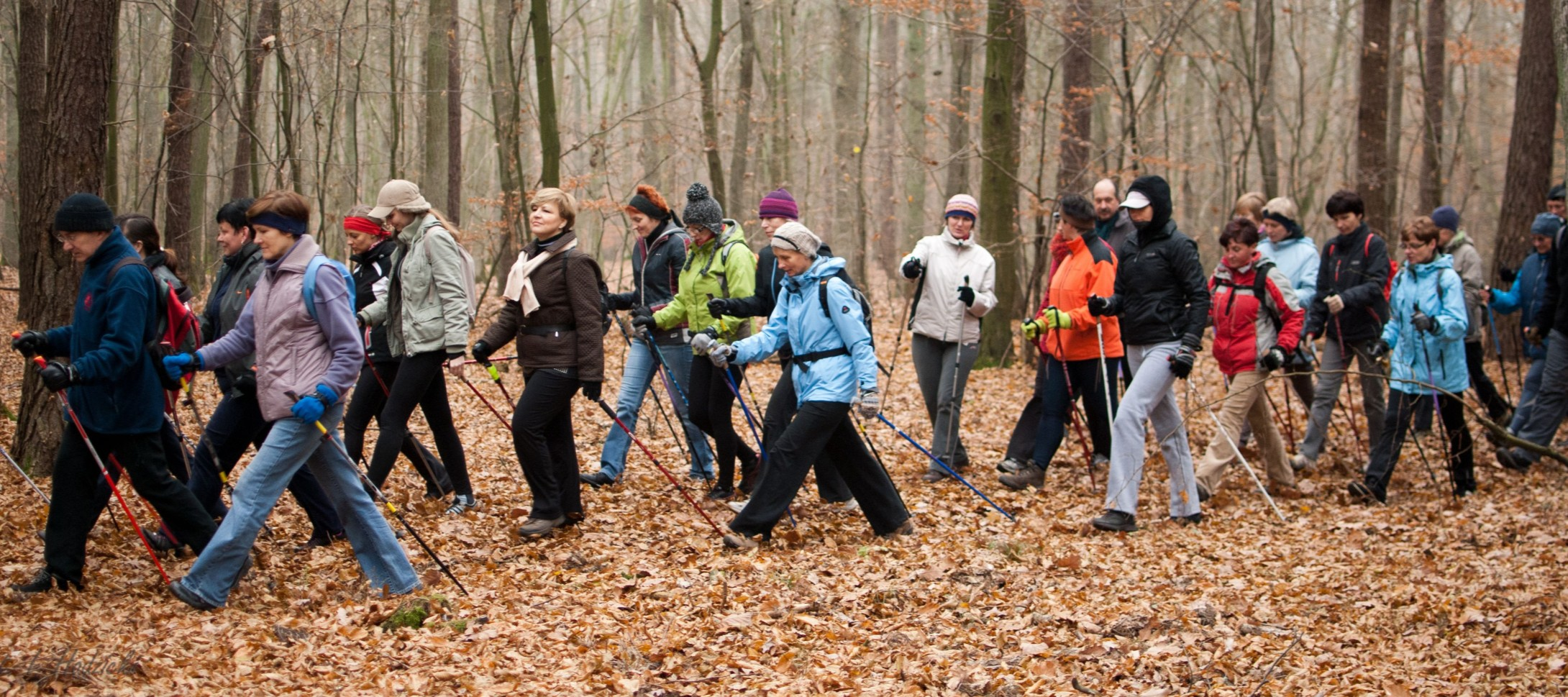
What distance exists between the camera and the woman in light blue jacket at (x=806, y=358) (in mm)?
6441

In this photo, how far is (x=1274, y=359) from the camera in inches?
308

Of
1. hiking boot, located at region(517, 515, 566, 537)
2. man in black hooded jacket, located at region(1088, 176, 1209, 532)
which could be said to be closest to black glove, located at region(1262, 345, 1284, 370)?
man in black hooded jacket, located at region(1088, 176, 1209, 532)

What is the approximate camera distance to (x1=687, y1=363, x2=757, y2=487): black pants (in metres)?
7.56

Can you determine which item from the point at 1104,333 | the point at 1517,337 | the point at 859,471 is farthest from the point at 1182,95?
the point at 859,471

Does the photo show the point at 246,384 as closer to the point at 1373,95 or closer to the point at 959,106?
the point at 1373,95

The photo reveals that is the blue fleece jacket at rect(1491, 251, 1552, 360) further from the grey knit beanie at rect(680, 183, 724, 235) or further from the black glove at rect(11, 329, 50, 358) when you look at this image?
the black glove at rect(11, 329, 50, 358)

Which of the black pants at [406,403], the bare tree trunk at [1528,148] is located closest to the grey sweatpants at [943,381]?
the black pants at [406,403]

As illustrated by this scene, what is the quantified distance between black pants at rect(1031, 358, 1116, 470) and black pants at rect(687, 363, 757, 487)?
2.23 meters

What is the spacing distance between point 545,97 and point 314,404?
9014 millimetres

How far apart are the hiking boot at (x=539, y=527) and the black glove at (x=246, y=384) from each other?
1.60m

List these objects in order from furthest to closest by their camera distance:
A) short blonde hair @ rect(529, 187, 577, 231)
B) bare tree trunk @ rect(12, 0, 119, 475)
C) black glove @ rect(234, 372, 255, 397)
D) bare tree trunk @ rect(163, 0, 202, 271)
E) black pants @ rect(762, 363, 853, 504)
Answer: bare tree trunk @ rect(163, 0, 202, 271) → bare tree trunk @ rect(12, 0, 119, 475) → black pants @ rect(762, 363, 853, 504) → short blonde hair @ rect(529, 187, 577, 231) → black glove @ rect(234, 372, 255, 397)

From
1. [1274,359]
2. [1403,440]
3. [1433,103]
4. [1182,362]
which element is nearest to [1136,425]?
[1182,362]

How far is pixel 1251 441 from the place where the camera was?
10.3m

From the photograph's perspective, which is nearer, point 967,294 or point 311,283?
point 311,283
